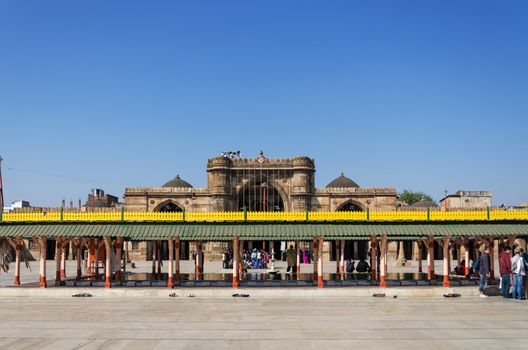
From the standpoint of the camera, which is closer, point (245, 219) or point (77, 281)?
point (245, 219)

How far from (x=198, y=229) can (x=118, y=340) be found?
37.0 feet

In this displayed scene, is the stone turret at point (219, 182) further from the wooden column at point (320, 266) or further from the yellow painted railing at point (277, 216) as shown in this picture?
the wooden column at point (320, 266)

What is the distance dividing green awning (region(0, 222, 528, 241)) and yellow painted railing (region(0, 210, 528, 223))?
0.23 m

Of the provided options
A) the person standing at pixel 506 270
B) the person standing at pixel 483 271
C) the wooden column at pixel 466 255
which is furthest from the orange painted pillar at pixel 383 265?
the wooden column at pixel 466 255

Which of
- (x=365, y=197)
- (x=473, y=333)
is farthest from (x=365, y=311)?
(x=365, y=197)

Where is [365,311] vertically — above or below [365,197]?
below

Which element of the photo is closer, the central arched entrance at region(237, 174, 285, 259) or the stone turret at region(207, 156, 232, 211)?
the stone turret at region(207, 156, 232, 211)

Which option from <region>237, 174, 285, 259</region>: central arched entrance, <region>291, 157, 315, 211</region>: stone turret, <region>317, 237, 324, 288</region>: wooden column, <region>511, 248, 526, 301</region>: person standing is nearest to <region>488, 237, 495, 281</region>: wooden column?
<region>511, 248, 526, 301</region>: person standing

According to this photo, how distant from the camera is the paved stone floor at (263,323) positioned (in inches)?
574

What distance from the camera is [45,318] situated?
1862 cm

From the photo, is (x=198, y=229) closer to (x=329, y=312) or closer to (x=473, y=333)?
(x=329, y=312)

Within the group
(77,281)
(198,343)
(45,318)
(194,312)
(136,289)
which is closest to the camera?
(198,343)

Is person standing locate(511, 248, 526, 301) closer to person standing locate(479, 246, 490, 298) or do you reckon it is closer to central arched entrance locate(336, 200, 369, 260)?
person standing locate(479, 246, 490, 298)

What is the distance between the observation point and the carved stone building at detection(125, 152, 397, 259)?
65438 mm
